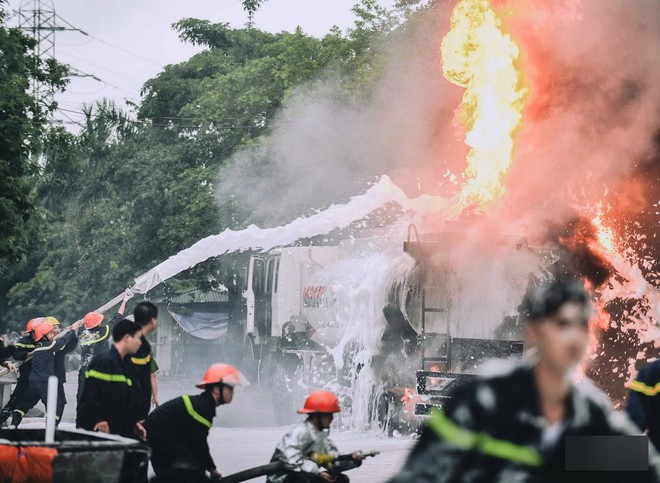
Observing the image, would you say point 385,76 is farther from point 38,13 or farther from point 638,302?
point 38,13

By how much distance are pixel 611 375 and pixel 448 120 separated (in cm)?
1017

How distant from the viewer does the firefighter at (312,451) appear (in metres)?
6.49

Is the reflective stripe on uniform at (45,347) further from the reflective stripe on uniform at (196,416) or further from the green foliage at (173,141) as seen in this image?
the reflective stripe on uniform at (196,416)

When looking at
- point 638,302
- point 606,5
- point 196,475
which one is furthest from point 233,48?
point 196,475

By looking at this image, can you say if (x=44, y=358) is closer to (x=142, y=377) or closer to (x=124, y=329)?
(x=142, y=377)

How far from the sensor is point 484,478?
2.99 m

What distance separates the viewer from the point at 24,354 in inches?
596

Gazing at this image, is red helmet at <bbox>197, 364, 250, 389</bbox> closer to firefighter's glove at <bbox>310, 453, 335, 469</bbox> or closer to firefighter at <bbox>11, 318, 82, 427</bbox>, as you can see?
firefighter's glove at <bbox>310, 453, 335, 469</bbox>

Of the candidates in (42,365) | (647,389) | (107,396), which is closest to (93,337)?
(42,365)

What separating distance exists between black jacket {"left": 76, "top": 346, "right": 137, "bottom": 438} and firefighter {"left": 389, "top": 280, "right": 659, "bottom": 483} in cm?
540

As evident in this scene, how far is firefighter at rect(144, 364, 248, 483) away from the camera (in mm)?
6805

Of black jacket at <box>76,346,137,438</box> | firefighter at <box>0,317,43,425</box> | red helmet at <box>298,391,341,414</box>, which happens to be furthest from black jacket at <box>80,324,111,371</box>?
red helmet at <box>298,391,341,414</box>

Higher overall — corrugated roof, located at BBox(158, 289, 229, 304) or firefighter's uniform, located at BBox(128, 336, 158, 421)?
corrugated roof, located at BBox(158, 289, 229, 304)

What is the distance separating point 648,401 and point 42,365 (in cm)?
1049
